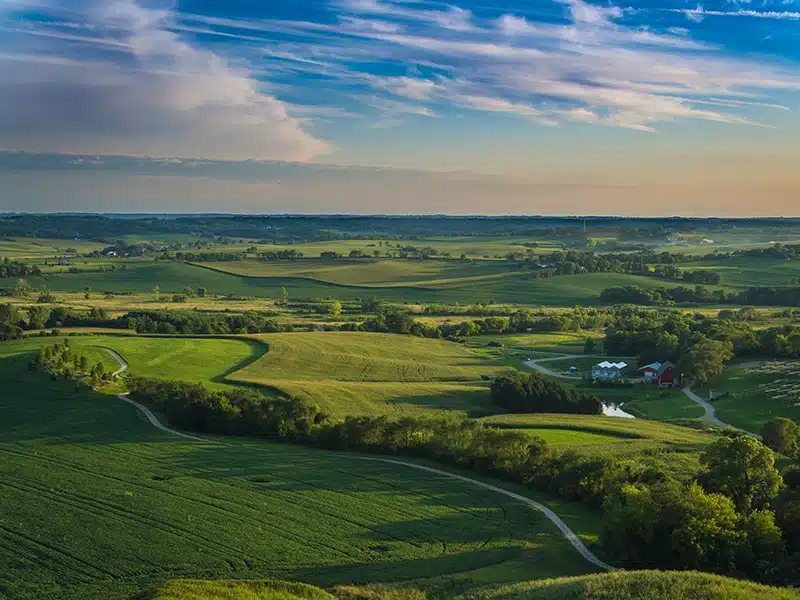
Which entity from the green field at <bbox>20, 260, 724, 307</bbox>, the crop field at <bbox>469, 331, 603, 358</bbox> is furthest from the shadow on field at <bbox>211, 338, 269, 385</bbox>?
the green field at <bbox>20, 260, 724, 307</bbox>

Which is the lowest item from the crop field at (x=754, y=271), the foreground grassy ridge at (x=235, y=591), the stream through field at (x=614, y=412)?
the stream through field at (x=614, y=412)

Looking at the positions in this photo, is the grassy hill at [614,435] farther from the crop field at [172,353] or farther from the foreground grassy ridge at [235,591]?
the crop field at [172,353]

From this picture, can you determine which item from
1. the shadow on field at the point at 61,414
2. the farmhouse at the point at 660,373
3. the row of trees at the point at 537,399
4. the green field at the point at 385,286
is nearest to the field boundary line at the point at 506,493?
the shadow on field at the point at 61,414

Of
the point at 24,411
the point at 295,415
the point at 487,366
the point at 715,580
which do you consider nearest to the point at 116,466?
the point at 295,415

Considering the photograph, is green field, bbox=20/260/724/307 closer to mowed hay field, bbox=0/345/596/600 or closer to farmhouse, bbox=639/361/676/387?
farmhouse, bbox=639/361/676/387

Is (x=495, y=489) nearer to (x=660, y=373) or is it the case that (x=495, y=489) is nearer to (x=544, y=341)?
(x=660, y=373)

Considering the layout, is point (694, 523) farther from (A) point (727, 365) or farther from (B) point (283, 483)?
(A) point (727, 365)
